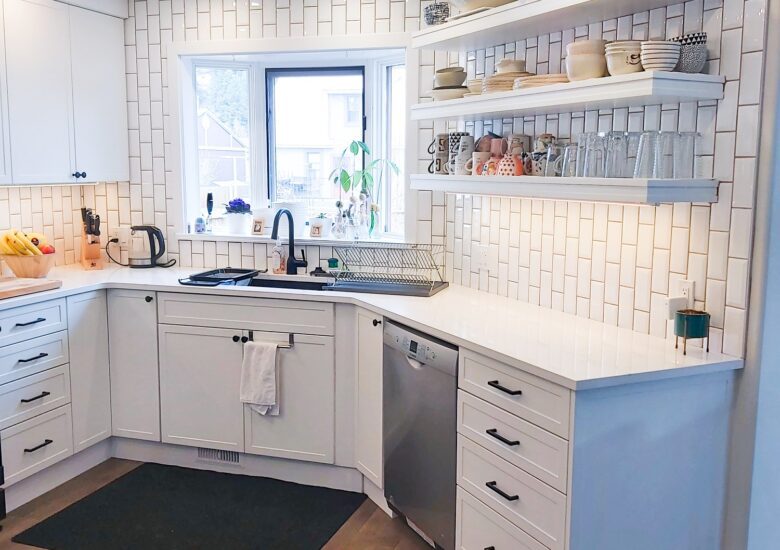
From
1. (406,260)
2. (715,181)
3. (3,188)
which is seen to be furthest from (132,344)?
(715,181)

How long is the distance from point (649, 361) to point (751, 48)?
3.09 ft

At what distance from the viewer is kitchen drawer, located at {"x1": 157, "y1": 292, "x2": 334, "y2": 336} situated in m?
3.49

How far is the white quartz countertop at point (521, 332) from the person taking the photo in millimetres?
2240

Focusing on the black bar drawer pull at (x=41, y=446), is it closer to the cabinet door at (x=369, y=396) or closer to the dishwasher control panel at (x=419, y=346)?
the cabinet door at (x=369, y=396)

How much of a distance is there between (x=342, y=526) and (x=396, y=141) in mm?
1984

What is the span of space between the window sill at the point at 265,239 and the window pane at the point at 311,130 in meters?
0.31

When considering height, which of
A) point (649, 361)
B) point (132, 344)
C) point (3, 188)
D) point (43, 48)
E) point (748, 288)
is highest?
point (43, 48)

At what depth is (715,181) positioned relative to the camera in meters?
2.33

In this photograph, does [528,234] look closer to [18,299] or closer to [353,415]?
[353,415]

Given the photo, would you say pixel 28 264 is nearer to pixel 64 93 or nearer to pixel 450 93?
pixel 64 93

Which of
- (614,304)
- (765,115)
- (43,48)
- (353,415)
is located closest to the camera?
(765,115)

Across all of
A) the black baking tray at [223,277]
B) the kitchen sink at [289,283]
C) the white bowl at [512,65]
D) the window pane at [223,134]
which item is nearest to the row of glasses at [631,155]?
the white bowl at [512,65]

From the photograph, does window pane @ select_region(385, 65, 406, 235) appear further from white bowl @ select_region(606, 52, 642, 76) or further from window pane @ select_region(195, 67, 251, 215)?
white bowl @ select_region(606, 52, 642, 76)

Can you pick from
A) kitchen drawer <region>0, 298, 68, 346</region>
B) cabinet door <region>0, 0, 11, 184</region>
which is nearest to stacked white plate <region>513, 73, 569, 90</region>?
kitchen drawer <region>0, 298, 68, 346</region>
